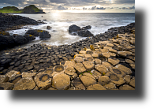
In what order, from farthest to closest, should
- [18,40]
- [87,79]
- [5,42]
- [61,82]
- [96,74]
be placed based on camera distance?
1. [18,40]
2. [5,42]
3. [96,74]
4. [87,79]
5. [61,82]

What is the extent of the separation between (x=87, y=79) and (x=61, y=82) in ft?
1.94

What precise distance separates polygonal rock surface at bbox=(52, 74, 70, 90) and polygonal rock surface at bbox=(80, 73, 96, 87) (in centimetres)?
35

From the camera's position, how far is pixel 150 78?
39.9 inches

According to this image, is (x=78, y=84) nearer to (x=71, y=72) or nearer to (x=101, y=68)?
(x=71, y=72)

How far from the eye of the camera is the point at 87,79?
159 centimetres

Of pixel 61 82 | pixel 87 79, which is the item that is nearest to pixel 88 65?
pixel 87 79

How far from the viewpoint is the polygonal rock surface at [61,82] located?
1.39 m

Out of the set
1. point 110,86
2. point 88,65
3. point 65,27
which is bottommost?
point 110,86

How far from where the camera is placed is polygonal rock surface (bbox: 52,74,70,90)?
139cm

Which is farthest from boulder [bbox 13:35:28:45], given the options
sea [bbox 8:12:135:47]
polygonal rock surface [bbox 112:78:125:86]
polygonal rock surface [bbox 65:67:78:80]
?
polygonal rock surface [bbox 112:78:125:86]

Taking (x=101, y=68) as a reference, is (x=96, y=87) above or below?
below
